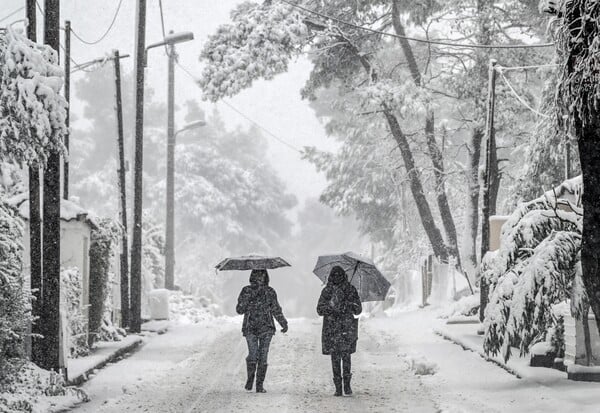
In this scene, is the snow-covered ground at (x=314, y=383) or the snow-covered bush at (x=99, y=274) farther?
the snow-covered bush at (x=99, y=274)

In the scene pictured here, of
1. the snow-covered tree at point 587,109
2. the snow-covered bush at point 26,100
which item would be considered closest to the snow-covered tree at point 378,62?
the snow-covered bush at point 26,100

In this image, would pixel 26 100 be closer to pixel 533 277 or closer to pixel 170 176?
pixel 533 277

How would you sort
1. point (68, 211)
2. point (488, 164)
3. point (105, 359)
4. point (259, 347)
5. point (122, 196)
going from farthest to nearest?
point (122, 196) → point (488, 164) → point (68, 211) → point (105, 359) → point (259, 347)

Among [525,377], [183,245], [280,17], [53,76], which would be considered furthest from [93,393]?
[183,245]

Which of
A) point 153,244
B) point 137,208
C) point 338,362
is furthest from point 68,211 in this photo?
point 153,244

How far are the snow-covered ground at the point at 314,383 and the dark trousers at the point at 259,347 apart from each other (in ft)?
1.68

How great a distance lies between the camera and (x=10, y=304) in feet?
38.5

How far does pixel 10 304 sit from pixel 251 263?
3.74 metres

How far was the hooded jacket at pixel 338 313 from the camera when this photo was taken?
12.8 m

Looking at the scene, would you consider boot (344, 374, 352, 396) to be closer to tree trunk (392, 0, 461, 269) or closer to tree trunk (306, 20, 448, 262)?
tree trunk (306, 20, 448, 262)

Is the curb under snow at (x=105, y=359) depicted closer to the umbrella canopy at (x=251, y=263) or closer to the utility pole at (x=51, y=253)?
the utility pole at (x=51, y=253)

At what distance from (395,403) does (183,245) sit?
1990 inches

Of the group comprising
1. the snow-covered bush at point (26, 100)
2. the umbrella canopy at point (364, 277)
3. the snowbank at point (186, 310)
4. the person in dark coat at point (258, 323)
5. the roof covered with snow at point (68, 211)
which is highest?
the snow-covered bush at point (26, 100)

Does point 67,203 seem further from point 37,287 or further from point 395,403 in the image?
point 395,403
